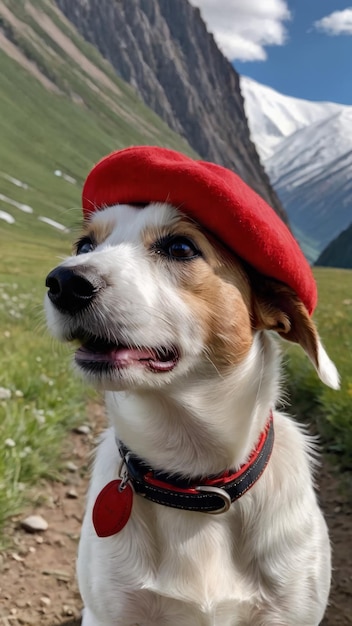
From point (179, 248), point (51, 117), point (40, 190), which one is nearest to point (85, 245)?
point (179, 248)

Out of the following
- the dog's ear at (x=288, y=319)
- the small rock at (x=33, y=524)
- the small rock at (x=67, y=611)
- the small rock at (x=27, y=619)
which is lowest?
the small rock at (x=67, y=611)

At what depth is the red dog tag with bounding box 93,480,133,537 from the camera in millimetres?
3475

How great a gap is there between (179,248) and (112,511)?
5.12 feet

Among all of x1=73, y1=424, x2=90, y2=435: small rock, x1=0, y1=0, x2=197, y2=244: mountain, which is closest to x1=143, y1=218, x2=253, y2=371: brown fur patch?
x1=73, y1=424, x2=90, y2=435: small rock

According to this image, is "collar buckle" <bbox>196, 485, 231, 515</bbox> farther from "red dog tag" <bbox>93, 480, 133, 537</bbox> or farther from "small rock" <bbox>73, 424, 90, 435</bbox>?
"small rock" <bbox>73, 424, 90, 435</bbox>

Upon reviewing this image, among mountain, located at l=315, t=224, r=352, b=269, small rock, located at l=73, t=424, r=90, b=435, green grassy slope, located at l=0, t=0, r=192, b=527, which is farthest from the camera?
mountain, located at l=315, t=224, r=352, b=269

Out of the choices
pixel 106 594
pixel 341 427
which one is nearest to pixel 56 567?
pixel 106 594

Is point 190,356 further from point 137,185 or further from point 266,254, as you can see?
point 137,185

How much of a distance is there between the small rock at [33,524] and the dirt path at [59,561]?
0.05 m

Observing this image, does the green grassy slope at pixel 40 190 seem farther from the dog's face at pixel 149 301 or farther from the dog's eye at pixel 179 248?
the dog's eye at pixel 179 248

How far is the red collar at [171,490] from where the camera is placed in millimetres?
3479

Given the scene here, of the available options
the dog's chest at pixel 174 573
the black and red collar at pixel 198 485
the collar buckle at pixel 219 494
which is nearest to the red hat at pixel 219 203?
the black and red collar at pixel 198 485

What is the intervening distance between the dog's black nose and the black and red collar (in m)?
1.16

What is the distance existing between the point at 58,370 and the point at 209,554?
530 centimetres
